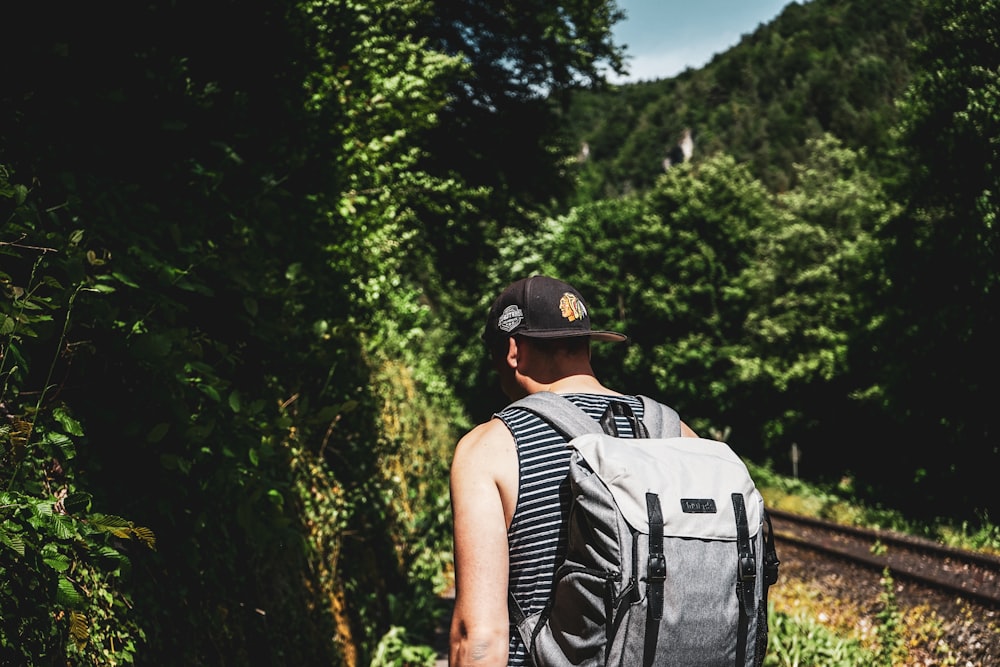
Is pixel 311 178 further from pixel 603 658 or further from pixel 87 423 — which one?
pixel 603 658

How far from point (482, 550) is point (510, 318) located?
649 mm

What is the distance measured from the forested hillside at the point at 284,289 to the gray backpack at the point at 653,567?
3.76 feet

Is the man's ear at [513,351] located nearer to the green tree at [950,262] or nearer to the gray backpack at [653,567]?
the gray backpack at [653,567]

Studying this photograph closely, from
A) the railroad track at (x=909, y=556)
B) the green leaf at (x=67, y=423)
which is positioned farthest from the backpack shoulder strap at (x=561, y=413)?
the railroad track at (x=909, y=556)

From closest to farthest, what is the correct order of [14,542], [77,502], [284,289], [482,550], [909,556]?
[14,542] → [482,550] → [77,502] → [284,289] → [909,556]

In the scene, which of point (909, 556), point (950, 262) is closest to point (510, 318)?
point (909, 556)

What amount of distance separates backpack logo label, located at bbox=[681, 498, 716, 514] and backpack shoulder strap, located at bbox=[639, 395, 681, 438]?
27cm

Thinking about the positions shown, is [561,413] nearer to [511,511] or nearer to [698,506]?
[511,511]

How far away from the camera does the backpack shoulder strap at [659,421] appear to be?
204 centimetres

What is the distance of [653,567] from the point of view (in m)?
1.71

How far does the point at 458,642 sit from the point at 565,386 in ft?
2.39

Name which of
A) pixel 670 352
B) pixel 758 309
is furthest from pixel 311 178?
pixel 758 309

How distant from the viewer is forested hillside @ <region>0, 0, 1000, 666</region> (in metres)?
2.30

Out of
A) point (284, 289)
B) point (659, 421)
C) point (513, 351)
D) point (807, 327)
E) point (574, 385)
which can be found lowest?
point (807, 327)
